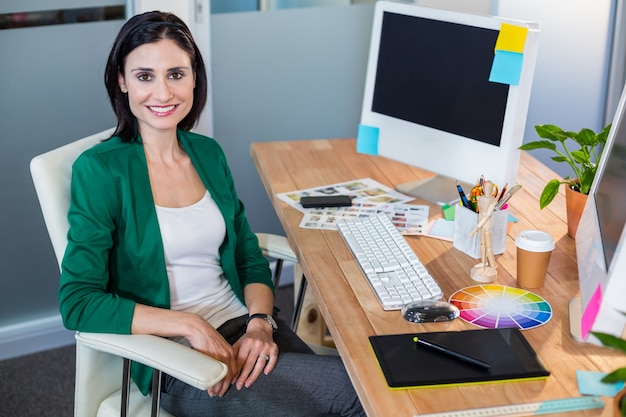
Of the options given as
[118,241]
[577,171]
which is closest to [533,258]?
[577,171]

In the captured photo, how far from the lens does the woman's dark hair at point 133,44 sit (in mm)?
1828

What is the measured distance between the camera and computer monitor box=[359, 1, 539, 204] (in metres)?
1.93

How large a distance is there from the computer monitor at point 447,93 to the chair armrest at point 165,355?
88 centimetres

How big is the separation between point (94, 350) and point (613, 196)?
3.47ft

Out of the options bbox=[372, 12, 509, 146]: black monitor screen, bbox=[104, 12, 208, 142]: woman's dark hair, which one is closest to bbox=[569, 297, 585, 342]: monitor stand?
bbox=[372, 12, 509, 146]: black monitor screen

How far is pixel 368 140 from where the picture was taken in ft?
7.55

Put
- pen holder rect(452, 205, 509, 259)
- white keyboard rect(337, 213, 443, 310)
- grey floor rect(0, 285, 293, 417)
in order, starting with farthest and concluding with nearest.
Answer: grey floor rect(0, 285, 293, 417) → pen holder rect(452, 205, 509, 259) → white keyboard rect(337, 213, 443, 310)

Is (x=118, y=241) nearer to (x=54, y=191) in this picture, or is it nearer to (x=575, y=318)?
(x=54, y=191)

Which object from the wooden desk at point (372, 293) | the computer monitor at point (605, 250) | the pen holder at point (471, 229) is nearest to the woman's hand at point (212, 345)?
the wooden desk at point (372, 293)

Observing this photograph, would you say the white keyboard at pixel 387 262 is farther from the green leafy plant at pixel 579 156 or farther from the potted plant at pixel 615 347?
the potted plant at pixel 615 347

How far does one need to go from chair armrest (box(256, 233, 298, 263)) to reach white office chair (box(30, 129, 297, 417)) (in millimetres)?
469

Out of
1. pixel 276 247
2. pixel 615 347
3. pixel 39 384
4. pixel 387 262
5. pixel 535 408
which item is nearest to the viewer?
pixel 615 347

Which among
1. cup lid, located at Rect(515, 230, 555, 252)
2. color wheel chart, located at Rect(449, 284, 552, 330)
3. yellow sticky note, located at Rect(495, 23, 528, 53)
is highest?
yellow sticky note, located at Rect(495, 23, 528, 53)

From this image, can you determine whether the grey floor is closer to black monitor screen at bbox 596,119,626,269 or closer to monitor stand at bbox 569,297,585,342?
monitor stand at bbox 569,297,585,342
